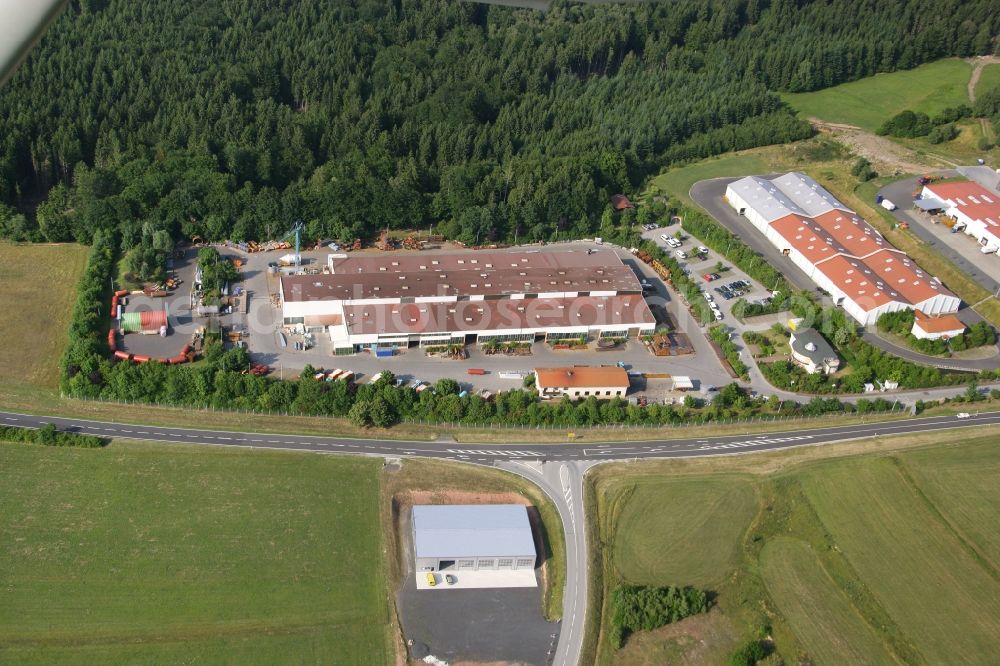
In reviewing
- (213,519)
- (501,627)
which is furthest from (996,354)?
(213,519)

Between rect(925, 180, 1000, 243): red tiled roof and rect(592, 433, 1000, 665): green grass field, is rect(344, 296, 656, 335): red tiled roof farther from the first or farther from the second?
rect(925, 180, 1000, 243): red tiled roof

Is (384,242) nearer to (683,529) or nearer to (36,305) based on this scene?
(36,305)

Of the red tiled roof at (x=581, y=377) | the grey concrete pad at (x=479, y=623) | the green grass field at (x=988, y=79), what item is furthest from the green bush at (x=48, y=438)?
the green grass field at (x=988, y=79)

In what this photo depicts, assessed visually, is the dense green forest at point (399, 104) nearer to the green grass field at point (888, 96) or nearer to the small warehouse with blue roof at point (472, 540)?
the green grass field at point (888, 96)

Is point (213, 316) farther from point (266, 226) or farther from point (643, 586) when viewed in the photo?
point (643, 586)

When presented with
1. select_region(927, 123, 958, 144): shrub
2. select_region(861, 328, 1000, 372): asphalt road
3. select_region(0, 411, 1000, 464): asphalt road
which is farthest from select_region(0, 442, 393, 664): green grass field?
select_region(927, 123, 958, 144): shrub
